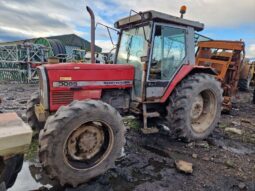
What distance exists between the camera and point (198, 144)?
4.45m

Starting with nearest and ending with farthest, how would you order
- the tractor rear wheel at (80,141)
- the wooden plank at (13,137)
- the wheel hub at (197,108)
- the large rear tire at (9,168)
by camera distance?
the wooden plank at (13,137)
the large rear tire at (9,168)
the tractor rear wheel at (80,141)
the wheel hub at (197,108)

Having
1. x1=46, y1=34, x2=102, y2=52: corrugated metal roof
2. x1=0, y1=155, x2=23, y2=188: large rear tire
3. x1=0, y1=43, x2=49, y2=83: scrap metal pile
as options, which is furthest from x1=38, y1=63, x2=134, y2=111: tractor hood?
x1=46, y1=34, x2=102, y2=52: corrugated metal roof

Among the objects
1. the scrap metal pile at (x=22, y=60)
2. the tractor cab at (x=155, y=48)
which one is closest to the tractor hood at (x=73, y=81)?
the tractor cab at (x=155, y=48)

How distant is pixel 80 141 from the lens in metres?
3.16

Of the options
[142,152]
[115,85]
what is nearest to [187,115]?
[142,152]

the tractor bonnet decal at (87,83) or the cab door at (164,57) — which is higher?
the cab door at (164,57)

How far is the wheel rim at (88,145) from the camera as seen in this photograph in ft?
10.2

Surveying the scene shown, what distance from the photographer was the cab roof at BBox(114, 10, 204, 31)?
3975mm

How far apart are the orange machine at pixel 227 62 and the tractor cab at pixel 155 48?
100 inches

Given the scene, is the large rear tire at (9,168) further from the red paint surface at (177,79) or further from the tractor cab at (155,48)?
the red paint surface at (177,79)

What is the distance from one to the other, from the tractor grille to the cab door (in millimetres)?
1352

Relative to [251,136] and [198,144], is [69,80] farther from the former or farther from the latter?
[251,136]

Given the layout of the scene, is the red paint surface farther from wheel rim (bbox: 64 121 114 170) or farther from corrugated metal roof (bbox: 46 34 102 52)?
corrugated metal roof (bbox: 46 34 102 52)

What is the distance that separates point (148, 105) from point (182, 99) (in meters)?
0.62
